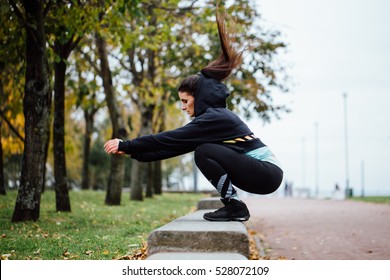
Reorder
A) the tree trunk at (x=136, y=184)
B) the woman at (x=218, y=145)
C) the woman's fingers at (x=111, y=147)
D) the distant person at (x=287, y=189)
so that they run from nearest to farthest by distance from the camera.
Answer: the woman's fingers at (x=111, y=147)
the woman at (x=218, y=145)
the tree trunk at (x=136, y=184)
the distant person at (x=287, y=189)

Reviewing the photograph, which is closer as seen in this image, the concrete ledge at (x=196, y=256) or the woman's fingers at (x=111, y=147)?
the concrete ledge at (x=196, y=256)

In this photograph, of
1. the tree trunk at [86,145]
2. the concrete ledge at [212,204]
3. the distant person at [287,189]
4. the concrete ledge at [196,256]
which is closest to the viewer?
the concrete ledge at [196,256]

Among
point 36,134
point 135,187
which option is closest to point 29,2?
point 36,134

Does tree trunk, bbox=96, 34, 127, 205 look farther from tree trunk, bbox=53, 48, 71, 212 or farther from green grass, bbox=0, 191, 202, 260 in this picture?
green grass, bbox=0, 191, 202, 260

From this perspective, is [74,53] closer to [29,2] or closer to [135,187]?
[135,187]

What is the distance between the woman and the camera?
4.74 meters

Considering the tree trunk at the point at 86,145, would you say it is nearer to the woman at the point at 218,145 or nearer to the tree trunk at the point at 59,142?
the tree trunk at the point at 59,142

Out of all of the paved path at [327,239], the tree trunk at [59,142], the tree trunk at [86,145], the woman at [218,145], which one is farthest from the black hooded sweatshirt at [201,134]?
the tree trunk at [86,145]

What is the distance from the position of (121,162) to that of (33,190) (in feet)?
24.7

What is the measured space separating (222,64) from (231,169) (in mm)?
1135

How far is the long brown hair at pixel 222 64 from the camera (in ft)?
16.8

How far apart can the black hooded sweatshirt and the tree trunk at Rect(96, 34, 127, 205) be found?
37.3 feet

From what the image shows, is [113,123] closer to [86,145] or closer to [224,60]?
[224,60]

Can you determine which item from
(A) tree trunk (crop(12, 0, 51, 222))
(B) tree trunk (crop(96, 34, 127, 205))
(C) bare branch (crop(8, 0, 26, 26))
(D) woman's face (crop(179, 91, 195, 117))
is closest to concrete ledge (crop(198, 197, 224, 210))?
(D) woman's face (crop(179, 91, 195, 117))
